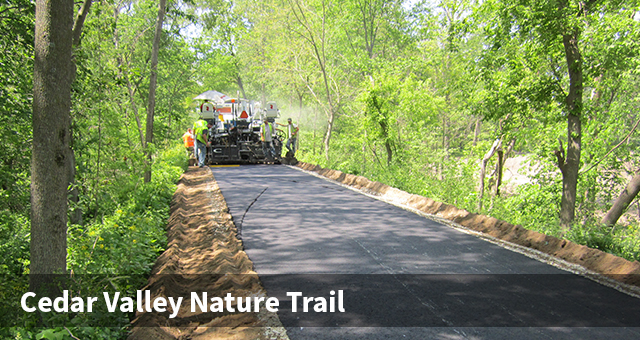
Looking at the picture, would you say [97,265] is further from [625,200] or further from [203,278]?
[625,200]

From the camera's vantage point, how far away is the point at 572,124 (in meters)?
8.77

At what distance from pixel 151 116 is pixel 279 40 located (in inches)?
528

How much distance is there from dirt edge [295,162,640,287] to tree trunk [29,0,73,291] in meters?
5.53

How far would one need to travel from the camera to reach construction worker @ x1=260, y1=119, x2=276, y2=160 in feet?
59.4

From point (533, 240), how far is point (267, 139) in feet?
45.0

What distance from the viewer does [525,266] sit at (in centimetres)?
489

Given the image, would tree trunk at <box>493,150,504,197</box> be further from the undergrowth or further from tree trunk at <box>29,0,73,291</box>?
tree trunk at <box>29,0,73,291</box>

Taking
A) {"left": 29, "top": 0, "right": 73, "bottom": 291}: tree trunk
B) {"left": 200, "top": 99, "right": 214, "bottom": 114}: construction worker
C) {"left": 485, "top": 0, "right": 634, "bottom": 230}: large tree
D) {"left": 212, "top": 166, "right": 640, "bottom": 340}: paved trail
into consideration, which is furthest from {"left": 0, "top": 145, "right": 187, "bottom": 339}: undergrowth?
{"left": 200, "top": 99, "right": 214, "bottom": 114}: construction worker

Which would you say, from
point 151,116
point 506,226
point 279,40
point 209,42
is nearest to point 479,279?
point 506,226

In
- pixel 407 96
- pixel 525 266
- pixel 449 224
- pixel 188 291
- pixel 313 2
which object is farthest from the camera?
pixel 313 2

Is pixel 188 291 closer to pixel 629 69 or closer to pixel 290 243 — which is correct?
pixel 290 243

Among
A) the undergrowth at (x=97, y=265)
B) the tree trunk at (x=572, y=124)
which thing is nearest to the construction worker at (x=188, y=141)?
the undergrowth at (x=97, y=265)

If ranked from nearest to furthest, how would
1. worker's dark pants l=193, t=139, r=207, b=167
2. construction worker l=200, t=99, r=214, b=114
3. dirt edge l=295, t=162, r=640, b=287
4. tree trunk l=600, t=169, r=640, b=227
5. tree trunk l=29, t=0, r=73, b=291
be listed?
tree trunk l=29, t=0, r=73, b=291, dirt edge l=295, t=162, r=640, b=287, tree trunk l=600, t=169, r=640, b=227, worker's dark pants l=193, t=139, r=207, b=167, construction worker l=200, t=99, r=214, b=114

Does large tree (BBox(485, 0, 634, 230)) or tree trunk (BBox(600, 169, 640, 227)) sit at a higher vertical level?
large tree (BBox(485, 0, 634, 230))
